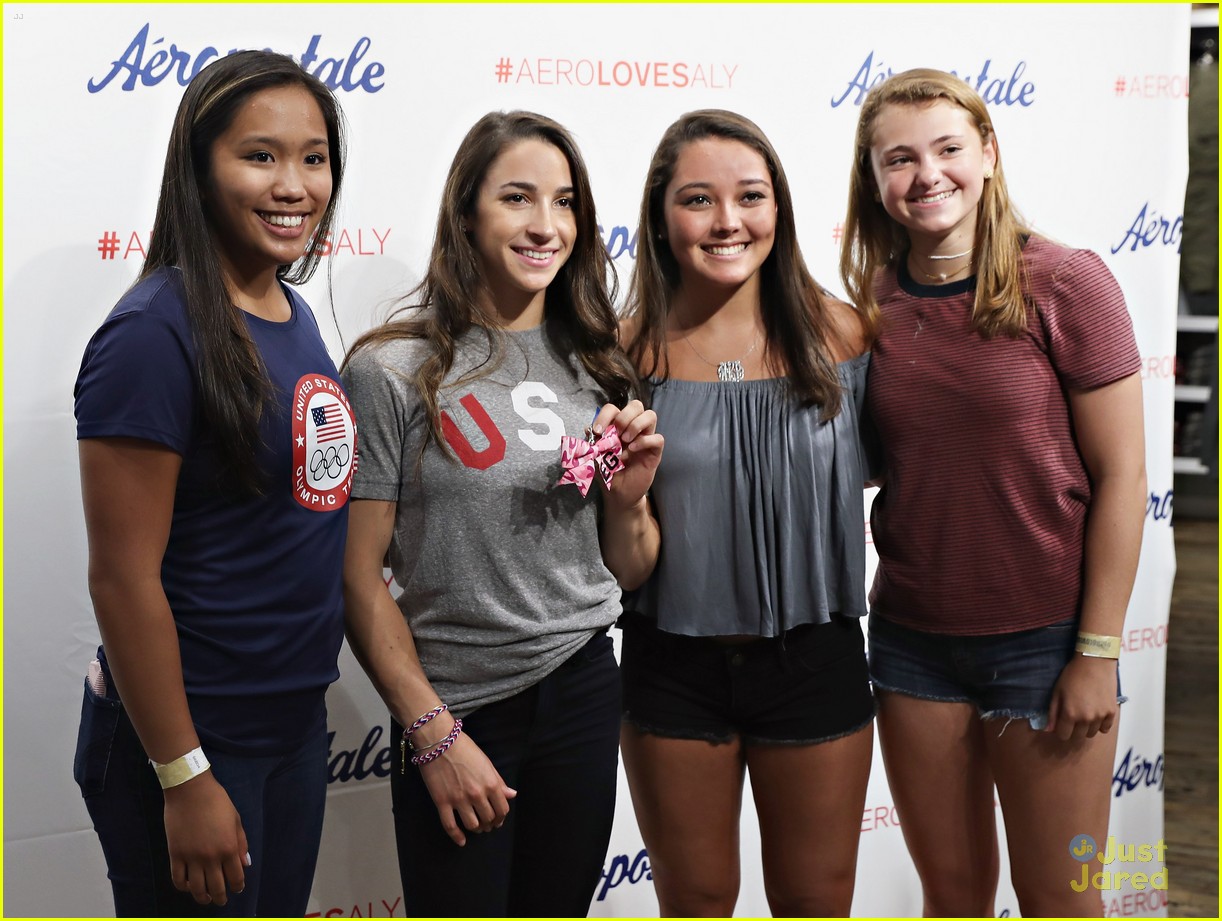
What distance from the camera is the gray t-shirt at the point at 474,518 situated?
155 cm

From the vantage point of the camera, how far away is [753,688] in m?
1.75

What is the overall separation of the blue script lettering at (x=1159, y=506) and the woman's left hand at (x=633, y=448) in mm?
1788

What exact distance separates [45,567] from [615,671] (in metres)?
1.07

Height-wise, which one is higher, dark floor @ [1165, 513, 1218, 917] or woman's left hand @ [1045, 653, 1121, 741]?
woman's left hand @ [1045, 653, 1121, 741]

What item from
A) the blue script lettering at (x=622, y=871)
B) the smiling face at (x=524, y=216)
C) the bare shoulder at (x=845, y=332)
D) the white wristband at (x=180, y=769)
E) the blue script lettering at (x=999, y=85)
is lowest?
the blue script lettering at (x=622, y=871)

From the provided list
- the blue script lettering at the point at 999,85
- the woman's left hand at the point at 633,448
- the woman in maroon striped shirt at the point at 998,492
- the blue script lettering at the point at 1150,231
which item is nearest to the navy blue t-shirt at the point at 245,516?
the woman's left hand at the point at 633,448

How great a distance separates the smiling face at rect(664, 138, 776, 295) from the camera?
1750 mm

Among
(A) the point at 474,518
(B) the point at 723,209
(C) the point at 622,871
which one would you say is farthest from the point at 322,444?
(C) the point at 622,871

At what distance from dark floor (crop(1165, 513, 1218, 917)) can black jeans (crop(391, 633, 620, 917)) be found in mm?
2050

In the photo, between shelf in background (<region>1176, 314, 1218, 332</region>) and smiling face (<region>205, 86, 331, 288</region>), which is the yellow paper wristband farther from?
shelf in background (<region>1176, 314, 1218, 332</region>)

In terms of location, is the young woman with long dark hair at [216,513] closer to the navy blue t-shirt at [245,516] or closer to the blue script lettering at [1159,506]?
the navy blue t-shirt at [245,516]

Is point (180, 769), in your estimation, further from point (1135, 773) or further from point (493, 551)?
point (1135, 773)

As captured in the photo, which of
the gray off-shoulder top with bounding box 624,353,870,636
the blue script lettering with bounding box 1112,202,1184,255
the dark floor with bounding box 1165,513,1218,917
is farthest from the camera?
the dark floor with bounding box 1165,513,1218,917

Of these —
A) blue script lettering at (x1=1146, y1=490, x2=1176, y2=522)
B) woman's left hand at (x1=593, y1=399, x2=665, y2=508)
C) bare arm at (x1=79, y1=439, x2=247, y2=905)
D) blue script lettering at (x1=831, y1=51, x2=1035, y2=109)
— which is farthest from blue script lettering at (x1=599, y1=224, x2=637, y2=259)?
blue script lettering at (x1=1146, y1=490, x2=1176, y2=522)
